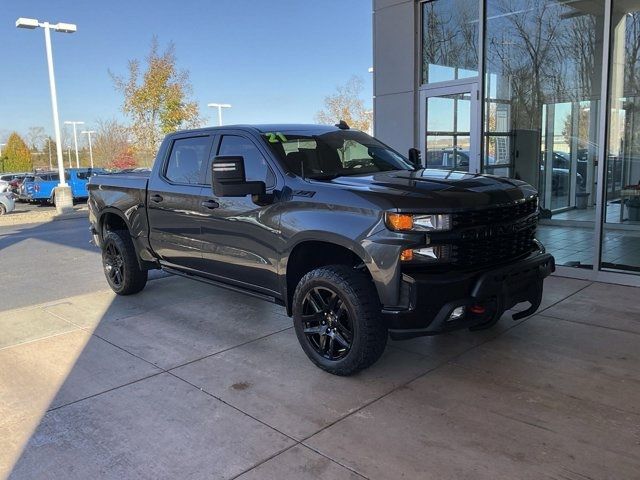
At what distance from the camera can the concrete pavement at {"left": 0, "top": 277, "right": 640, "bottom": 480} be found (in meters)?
3.05

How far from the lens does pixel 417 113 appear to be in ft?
28.8

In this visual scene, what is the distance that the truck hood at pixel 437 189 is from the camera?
12.1ft

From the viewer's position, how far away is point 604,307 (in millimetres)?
5668

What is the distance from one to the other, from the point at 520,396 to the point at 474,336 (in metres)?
1.19

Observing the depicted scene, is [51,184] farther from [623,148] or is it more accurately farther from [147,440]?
[147,440]

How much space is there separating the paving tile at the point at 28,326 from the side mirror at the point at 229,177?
2.57m

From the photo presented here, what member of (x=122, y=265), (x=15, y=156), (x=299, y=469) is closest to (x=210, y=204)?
(x=122, y=265)

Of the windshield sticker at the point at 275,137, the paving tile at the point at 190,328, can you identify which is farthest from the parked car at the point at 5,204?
the windshield sticker at the point at 275,137

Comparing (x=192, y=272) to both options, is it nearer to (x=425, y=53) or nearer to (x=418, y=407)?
(x=418, y=407)

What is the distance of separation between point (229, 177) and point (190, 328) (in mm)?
1962

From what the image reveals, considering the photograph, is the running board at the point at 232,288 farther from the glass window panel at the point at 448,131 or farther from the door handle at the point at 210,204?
the glass window panel at the point at 448,131

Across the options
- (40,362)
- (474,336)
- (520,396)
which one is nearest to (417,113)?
(474,336)

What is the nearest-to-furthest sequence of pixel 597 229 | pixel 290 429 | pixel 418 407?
pixel 290 429
pixel 418 407
pixel 597 229

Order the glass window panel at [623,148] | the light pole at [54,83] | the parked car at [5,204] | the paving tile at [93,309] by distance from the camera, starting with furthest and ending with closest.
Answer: the parked car at [5,204]
the light pole at [54,83]
the glass window panel at [623,148]
the paving tile at [93,309]
